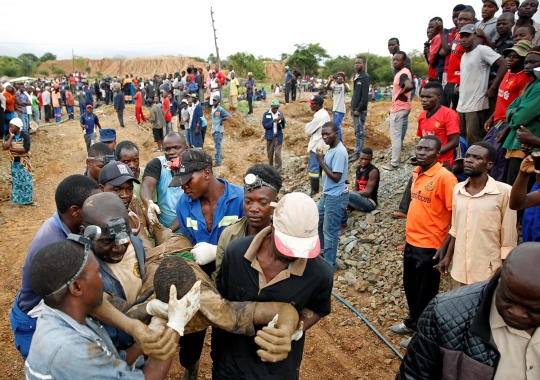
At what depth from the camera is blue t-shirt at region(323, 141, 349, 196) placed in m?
5.26

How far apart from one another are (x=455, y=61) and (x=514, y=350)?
604cm

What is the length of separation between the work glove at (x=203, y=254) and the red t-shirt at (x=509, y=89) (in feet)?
14.5

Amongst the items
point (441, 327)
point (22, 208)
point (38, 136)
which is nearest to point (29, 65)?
point (38, 136)

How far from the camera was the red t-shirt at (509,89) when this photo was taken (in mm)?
4812

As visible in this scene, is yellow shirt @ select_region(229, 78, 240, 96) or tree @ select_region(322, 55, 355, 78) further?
tree @ select_region(322, 55, 355, 78)

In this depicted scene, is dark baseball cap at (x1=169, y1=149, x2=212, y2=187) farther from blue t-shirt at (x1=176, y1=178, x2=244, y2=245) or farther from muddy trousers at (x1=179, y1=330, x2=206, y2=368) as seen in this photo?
muddy trousers at (x1=179, y1=330, x2=206, y2=368)

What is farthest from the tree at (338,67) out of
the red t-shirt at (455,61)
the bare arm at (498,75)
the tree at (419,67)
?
the bare arm at (498,75)

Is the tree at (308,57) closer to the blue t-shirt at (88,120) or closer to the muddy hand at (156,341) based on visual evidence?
the blue t-shirt at (88,120)

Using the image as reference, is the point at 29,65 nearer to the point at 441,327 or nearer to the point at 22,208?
the point at 22,208

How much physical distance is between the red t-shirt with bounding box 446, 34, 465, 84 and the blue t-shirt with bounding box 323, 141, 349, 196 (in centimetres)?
288

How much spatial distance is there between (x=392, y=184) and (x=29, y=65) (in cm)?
6568

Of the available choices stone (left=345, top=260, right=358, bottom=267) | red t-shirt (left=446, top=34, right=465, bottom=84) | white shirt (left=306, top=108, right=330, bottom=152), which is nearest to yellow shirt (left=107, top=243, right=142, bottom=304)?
stone (left=345, top=260, right=358, bottom=267)

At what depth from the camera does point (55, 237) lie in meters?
2.43

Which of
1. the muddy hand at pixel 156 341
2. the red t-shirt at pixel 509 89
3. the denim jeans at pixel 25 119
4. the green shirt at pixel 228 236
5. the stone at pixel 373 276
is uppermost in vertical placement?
the red t-shirt at pixel 509 89
